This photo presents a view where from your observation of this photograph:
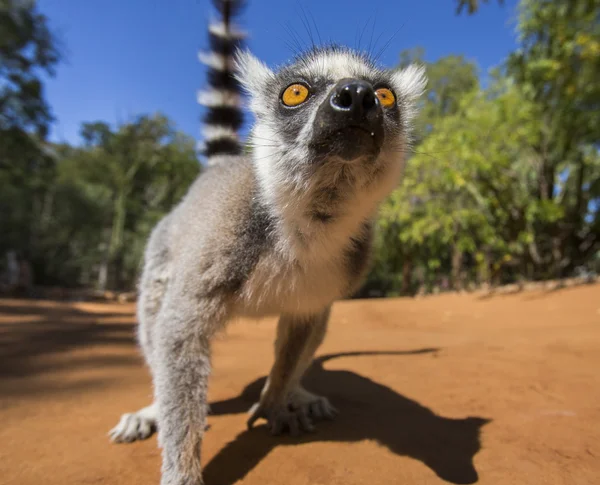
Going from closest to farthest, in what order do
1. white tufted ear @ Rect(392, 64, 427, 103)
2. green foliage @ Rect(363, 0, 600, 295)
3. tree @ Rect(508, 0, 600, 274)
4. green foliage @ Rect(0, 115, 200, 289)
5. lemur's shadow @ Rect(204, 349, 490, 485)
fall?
lemur's shadow @ Rect(204, 349, 490, 485) → white tufted ear @ Rect(392, 64, 427, 103) → tree @ Rect(508, 0, 600, 274) → green foliage @ Rect(363, 0, 600, 295) → green foliage @ Rect(0, 115, 200, 289)

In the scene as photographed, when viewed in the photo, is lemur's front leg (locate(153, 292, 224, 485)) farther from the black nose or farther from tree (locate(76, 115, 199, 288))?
tree (locate(76, 115, 199, 288))

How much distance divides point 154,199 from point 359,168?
74.7 feet

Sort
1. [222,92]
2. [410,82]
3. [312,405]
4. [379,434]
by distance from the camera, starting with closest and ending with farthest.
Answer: [379,434], [410,82], [312,405], [222,92]

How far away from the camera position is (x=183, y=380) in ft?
6.28

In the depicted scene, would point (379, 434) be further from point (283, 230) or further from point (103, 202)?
point (103, 202)

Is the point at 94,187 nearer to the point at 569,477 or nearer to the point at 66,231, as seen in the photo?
the point at 66,231

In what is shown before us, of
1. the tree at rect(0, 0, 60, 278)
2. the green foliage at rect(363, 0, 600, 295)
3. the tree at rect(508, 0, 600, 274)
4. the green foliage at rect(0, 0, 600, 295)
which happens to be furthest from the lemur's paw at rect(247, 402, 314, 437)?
the tree at rect(0, 0, 60, 278)

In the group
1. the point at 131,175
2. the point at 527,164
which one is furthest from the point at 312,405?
the point at 131,175

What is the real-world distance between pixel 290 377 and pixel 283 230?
40.4 inches

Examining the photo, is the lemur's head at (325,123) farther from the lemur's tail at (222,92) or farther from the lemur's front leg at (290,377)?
the lemur's tail at (222,92)

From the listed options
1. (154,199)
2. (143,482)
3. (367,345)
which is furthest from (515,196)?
(154,199)

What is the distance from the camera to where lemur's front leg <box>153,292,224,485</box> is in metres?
1.80

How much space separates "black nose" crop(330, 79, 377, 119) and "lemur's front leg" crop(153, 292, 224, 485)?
1.09 meters

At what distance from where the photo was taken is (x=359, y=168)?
1.89 m
